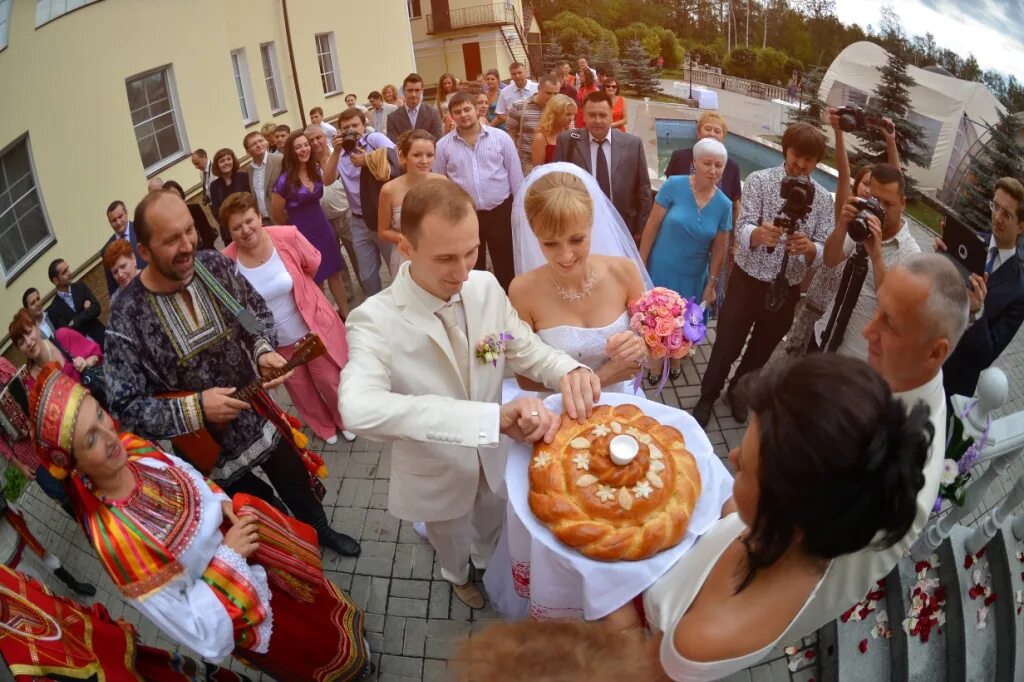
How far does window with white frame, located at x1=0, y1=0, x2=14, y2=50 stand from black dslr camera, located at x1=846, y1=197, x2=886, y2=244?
19.3 feet

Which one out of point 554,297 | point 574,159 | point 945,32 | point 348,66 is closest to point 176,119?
point 574,159

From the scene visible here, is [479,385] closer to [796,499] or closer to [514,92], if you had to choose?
[796,499]

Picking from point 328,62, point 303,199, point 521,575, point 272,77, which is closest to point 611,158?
point 303,199

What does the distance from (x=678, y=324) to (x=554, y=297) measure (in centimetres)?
69

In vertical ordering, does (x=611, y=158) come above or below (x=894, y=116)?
below

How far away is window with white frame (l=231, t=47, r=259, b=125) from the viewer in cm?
740

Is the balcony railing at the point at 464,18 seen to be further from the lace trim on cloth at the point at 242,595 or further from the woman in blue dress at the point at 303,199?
the lace trim on cloth at the point at 242,595

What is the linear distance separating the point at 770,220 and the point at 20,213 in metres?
5.65

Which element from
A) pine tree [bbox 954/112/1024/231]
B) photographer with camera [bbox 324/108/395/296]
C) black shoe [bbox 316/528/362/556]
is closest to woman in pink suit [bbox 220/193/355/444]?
black shoe [bbox 316/528/362/556]

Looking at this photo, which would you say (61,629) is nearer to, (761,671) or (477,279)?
(477,279)

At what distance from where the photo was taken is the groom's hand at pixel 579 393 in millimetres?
2332

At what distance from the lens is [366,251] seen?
669 cm

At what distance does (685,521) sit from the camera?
79.2 inches

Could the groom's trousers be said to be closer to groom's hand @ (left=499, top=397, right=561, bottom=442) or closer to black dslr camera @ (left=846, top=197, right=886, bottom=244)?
groom's hand @ (left=499, top=397, right=561, bottom=442)
